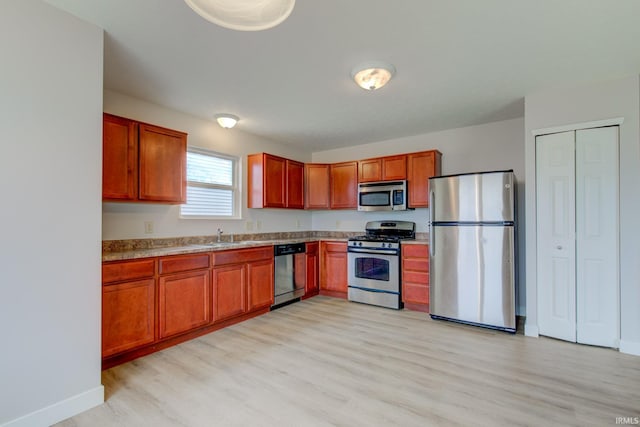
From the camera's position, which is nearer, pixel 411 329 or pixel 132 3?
pixel 132 3

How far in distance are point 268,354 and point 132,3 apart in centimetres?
278

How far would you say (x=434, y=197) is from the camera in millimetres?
3703

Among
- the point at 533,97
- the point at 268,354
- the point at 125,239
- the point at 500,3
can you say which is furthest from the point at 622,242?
the point at 125,239

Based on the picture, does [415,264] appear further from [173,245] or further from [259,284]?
[173,245]

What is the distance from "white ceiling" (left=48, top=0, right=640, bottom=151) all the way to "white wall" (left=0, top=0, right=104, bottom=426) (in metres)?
0.28

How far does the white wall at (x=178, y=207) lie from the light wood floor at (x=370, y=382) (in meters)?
1.29

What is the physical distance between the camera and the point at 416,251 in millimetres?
4008

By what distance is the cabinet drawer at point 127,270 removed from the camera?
2390 millimetres

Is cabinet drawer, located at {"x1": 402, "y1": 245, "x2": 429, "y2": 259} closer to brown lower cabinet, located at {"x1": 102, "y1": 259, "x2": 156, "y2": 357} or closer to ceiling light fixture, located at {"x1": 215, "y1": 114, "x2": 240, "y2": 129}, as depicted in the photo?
ceiling light fixture, located at {"x1": 215, "y1": 114, "x2": 240, "y2": 129}

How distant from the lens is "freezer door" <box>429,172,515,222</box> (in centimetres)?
322

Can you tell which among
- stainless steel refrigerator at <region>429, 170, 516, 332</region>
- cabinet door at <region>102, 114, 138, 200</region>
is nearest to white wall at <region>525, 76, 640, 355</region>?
stainless steel refrigerator at <region>429, 170, 516, 332</region>

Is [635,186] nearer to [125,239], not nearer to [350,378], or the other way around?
[350,378]

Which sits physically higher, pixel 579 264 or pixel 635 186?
pixel 635 186

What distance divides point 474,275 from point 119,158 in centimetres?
384
